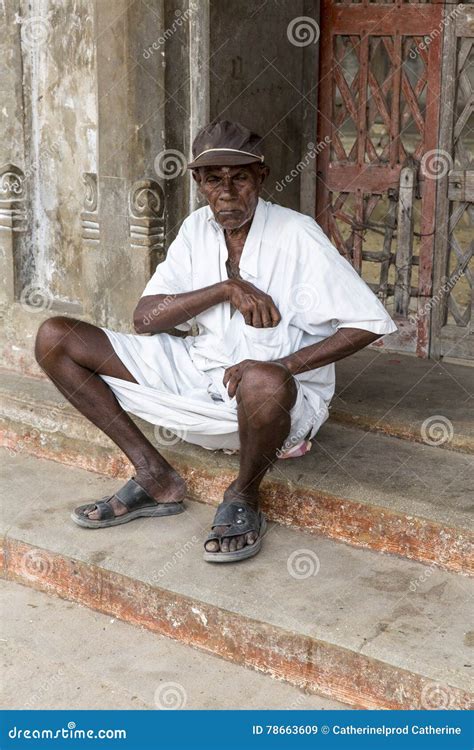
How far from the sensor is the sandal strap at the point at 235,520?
4.03 metres

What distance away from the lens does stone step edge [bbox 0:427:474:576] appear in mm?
3932

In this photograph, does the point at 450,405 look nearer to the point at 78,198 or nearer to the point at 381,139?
the point at 381,139

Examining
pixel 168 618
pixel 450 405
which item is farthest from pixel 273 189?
pixel 168 618

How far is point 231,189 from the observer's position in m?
4.12
